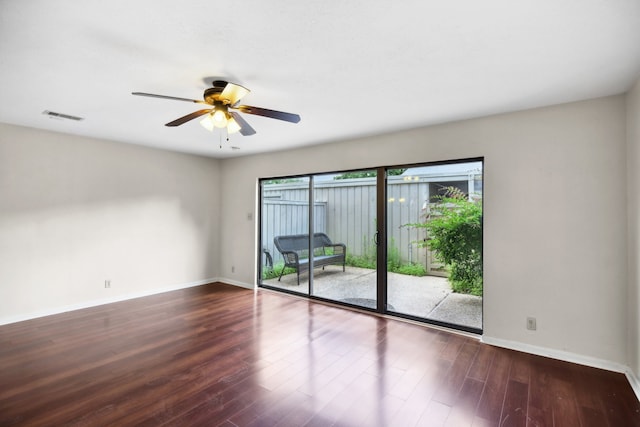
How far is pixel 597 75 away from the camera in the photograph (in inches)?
92.0

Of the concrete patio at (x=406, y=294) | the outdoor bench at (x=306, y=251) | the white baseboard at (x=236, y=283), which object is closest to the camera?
the concrete patio at (x=406, y=294)

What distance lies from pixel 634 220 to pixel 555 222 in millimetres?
528

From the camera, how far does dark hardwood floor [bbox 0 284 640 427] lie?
2039mm

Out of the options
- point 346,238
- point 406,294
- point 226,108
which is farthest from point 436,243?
point 226,108

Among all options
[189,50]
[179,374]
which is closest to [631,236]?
[189,50]

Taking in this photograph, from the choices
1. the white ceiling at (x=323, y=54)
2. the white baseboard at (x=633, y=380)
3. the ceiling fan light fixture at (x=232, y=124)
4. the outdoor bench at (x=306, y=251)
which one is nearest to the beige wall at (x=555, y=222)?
the white baseboard at (x=633, y=380)

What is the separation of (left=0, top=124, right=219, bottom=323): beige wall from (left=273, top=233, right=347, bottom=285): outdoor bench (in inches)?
67.6

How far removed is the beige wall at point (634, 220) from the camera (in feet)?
7.86

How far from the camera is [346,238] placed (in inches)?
181

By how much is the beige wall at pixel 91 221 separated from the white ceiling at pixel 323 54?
0.89 meters

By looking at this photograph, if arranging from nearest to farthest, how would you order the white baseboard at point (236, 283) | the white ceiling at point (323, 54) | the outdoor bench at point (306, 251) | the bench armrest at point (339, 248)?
1. the white ceiling at point (323, 54)
2. the bench armrest at point (339, 248)
3. the outdoor bench at point (306, 251)
4. the white baseboard at point (236, 283)

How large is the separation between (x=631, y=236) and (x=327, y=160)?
3320 millimetres

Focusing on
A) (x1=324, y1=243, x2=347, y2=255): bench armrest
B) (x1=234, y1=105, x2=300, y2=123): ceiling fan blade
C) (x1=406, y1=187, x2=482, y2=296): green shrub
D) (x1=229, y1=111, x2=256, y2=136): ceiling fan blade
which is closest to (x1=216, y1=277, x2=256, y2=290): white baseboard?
(x1=324, y1=243, x2=347, y2=255): bench armrest

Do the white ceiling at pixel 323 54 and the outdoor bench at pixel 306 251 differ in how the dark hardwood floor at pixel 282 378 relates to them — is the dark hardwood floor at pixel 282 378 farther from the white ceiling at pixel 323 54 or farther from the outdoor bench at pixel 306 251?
the white ceiling at pixel 323 54
